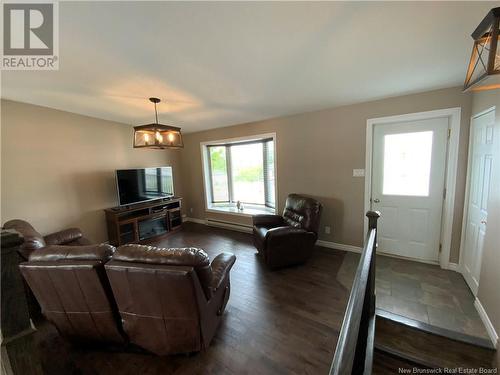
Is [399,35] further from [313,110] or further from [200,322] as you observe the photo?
[200,322]

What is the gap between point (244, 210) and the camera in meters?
4.76

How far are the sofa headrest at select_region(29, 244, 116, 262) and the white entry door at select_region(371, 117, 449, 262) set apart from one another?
3.53 metres

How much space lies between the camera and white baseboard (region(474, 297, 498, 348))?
1.62m

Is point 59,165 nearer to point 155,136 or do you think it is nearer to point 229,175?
point 155,136

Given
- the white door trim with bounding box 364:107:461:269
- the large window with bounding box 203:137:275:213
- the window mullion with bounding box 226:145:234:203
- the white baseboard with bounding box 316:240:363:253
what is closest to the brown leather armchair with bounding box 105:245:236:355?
the white baseboard with bounding box 316:240:363:253

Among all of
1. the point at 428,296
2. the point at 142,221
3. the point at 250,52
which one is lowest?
the point at 428,296

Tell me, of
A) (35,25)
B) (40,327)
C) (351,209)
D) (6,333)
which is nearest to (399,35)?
A: (351,209)

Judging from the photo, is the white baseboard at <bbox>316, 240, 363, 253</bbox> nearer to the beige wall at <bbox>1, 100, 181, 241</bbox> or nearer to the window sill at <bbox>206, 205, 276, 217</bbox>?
the window sill at <bbox>206, 205, 276, 217</bbox>

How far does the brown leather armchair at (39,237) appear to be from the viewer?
1.95 m

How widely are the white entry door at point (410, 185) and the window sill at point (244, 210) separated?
82.7 inches

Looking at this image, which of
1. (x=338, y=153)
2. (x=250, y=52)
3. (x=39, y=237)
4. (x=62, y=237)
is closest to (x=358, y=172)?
(x=338, y=153)

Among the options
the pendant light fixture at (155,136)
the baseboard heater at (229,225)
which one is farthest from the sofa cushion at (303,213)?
the pendant light fixture at (155,136)

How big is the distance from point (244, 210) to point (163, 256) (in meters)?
3.41

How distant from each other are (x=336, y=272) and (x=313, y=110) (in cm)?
269
